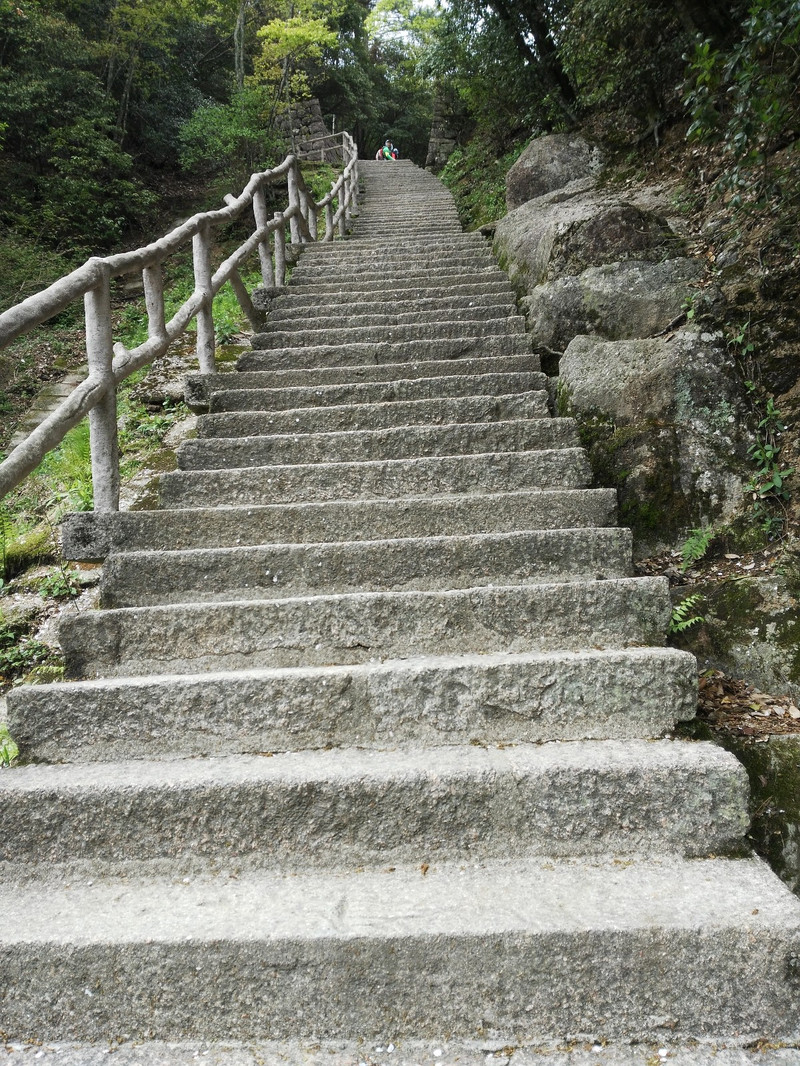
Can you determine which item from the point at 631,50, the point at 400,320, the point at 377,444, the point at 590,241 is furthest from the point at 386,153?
the point at 377,444

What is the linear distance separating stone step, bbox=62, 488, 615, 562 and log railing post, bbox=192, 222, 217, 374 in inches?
65.6

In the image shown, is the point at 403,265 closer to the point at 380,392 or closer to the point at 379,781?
the point at 380,392

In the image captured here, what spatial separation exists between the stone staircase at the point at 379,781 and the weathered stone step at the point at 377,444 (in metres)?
0.01

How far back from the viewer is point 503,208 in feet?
33.1

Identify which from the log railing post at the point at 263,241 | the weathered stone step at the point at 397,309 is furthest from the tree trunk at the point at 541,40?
the log railing post at the point at 263,241

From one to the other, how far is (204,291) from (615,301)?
2628 mm

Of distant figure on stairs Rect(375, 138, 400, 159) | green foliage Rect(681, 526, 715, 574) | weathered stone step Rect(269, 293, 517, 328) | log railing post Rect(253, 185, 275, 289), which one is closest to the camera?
green foliage Rect(681, 526, 715, 574)

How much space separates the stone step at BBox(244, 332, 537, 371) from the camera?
4.42m

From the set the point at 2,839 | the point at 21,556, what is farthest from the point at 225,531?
the point at 2,839

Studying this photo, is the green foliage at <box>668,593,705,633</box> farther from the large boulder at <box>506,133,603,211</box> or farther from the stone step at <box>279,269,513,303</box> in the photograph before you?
the large boulder at <box>506,133,603,211</box>

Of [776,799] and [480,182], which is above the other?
[480,182]

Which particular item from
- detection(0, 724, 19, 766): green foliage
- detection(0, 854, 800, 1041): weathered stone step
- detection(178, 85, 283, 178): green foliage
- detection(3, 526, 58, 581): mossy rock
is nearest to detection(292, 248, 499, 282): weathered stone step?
detection(3, 526, 58, 581): mossy rock

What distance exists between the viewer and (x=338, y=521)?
2.86 meters

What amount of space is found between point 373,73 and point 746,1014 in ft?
104
